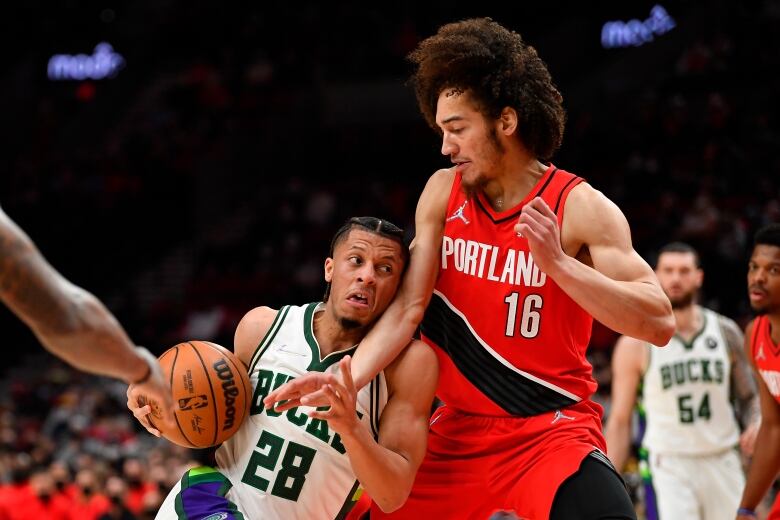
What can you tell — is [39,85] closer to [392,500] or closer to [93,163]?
[93,163]

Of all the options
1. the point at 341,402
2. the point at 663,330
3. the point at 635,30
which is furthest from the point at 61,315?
the point at 635,30

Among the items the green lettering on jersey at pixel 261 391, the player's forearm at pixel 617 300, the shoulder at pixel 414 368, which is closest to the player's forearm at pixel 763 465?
the player's forearm at pixel 617 300

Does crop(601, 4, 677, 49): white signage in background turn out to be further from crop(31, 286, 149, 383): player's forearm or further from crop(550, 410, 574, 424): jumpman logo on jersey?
crop(31, 286, 149, 383): player's forearm

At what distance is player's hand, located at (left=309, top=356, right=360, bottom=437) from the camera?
3607mm

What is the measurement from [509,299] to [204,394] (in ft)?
4.14

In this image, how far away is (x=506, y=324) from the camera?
4203 mm

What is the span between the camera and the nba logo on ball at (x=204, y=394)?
3984 mm

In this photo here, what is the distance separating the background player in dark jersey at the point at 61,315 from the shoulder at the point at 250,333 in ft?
5.42

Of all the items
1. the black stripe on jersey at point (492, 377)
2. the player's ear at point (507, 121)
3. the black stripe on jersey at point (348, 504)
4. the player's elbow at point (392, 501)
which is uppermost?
the player's ear at point (507, 121)

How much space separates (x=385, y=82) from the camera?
1852 centimetres

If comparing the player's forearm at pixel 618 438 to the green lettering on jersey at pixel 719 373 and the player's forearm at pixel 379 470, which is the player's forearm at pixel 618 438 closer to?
the green lettering on jersey at pixel 719 373

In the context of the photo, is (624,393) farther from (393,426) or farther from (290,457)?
(290,457)

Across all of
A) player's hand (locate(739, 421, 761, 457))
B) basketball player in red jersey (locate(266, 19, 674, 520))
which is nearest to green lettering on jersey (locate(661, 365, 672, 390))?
player's hand (locate(739, 421, 761, 457))

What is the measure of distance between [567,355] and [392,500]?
0.92 meters
